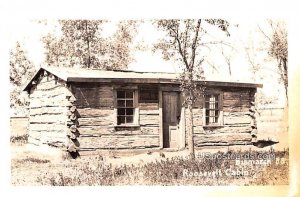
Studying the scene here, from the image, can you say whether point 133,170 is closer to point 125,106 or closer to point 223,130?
point 125,106

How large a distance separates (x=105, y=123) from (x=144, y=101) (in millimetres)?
834

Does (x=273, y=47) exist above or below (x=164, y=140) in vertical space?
above

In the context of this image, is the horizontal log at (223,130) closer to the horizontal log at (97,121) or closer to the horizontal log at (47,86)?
the horizontal log at (97,121)

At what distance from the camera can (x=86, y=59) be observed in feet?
33.2

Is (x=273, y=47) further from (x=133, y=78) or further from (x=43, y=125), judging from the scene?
(x=43, y=125)

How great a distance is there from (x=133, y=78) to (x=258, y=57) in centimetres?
225

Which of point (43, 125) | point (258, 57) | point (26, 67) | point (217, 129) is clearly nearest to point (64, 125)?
point (43, 125)

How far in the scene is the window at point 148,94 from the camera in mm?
10633

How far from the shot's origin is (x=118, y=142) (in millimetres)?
10523

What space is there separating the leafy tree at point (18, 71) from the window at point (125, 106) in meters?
1.65

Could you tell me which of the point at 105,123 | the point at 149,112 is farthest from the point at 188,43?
the point at 105,123

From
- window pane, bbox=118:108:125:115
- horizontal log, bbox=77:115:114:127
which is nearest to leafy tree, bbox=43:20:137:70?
window pane, bbox=118:108:125:115

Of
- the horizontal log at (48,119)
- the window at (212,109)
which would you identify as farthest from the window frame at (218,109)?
the horizontal log at (48,119)

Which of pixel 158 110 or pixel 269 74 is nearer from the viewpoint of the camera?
pixel 269 74
